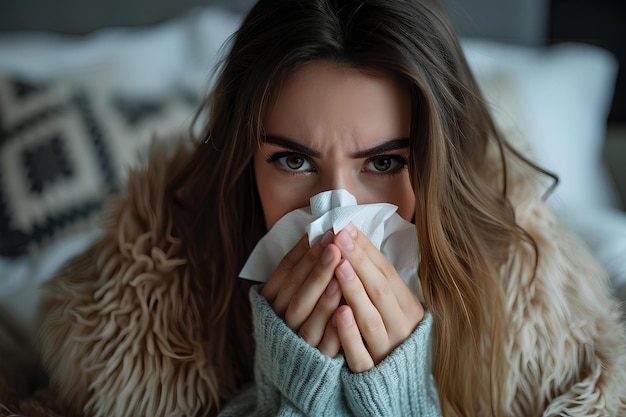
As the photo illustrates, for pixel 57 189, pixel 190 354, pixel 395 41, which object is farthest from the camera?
pixel 57 189

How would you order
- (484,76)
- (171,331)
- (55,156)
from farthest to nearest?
(484,76)
(55,156)
(171,331)

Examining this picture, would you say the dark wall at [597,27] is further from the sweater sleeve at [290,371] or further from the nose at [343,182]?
the sweater sleeve at [290,371]

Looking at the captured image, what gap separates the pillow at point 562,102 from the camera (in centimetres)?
150

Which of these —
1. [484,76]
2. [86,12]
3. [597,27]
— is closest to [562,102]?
[484,76]

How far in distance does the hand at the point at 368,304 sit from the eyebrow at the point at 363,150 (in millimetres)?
96

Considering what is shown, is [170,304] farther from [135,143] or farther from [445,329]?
[135,143]

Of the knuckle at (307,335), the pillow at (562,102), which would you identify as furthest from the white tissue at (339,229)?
the pillow at (562,102)

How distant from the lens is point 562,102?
5.27 feet

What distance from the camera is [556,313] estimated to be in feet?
2.98

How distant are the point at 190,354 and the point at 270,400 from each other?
146mm

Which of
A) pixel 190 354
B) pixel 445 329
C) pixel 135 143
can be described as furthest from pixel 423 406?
pixel 135 143

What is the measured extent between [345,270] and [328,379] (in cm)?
15

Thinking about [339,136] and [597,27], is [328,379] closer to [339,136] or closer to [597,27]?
[339,136]

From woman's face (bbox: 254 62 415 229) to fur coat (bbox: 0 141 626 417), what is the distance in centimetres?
23
